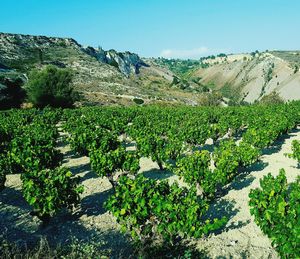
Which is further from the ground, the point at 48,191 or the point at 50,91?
the point at 50,91

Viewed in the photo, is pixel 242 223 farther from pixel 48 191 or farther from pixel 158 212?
pixel 48 191

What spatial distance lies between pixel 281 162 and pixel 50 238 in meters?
16.2

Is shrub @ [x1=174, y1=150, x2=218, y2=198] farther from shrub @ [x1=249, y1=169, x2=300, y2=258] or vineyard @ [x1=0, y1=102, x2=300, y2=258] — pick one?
shrub @ [x1=249, y1=169, x2=300, y2=258]

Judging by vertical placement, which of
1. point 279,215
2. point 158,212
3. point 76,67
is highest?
point 76,67

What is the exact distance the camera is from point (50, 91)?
65250 millimetres

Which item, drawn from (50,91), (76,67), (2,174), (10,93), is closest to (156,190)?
(2,174)

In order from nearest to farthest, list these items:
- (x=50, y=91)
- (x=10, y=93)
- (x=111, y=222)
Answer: (x=111, y=222) → (x=10, y=93) → (x=50, y=91)

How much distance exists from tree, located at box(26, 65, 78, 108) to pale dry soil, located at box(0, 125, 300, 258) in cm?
4493

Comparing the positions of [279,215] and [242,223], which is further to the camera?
[242,223]

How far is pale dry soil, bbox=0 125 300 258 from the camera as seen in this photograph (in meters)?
12.1

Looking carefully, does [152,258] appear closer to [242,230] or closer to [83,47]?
[242,230]

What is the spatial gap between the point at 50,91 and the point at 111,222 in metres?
55.0

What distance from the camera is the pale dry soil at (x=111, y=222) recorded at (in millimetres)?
12094

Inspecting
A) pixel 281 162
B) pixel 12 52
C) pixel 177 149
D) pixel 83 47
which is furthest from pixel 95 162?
pixel 83 47
